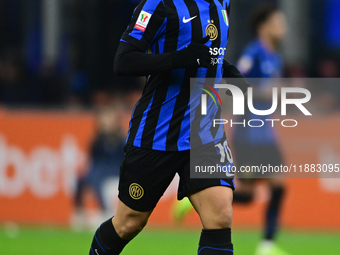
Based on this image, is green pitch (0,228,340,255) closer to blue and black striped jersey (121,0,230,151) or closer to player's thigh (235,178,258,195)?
player's thigh (235,178,258,195)

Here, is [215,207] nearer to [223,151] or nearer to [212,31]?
[223,151]

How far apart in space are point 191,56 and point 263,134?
2.90m

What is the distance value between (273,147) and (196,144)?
2.65 meters

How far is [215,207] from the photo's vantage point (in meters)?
3.23

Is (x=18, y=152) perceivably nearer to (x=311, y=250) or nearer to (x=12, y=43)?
(x=12, y=43)

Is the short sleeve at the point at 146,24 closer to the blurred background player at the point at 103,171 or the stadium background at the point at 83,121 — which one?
the stadium background at the point at 83,121

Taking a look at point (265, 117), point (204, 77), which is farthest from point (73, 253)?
point (204, 77)

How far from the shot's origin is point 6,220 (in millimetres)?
7781

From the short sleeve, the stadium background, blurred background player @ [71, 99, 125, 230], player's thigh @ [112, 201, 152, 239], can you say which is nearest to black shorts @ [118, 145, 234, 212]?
player's thigh @ [112, 201, 152, 239]

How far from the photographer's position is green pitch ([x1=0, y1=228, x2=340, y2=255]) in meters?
5.86

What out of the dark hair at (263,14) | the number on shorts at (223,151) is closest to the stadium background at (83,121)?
the dark hair at (263,14)

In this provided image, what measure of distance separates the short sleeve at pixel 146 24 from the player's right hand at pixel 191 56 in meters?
0.21

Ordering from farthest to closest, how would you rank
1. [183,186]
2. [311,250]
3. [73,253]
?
[311,250]
[73,253]
[183,186]

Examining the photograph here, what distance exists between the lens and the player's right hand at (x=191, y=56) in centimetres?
320
